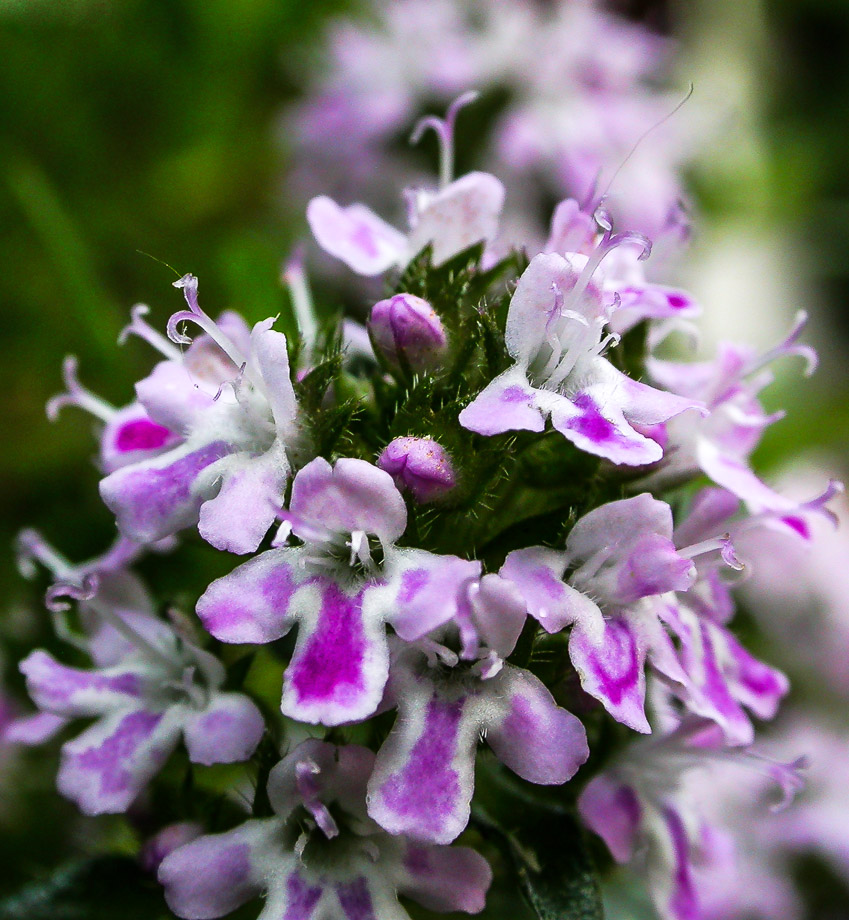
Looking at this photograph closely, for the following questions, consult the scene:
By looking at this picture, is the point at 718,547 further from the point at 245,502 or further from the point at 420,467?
the point at 245,502

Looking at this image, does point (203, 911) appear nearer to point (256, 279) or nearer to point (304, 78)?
point (256, 279)

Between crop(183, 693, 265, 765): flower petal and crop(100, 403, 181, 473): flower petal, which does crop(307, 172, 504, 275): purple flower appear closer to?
crop(100, 403, 181, 473): flower petal

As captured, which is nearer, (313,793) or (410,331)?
(313,793)

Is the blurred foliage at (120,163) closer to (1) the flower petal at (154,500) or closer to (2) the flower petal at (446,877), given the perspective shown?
(1) the flower petal at (154,500)

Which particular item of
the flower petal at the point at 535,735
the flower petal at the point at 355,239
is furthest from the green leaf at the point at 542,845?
the flower petal at the point at 355,239

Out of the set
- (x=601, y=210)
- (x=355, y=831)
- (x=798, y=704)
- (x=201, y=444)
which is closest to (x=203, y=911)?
(x=355, y=831)

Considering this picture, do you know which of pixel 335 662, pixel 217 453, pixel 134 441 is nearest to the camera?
pixel 335 662

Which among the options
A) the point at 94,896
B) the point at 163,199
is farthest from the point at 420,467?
the point at 163,199
